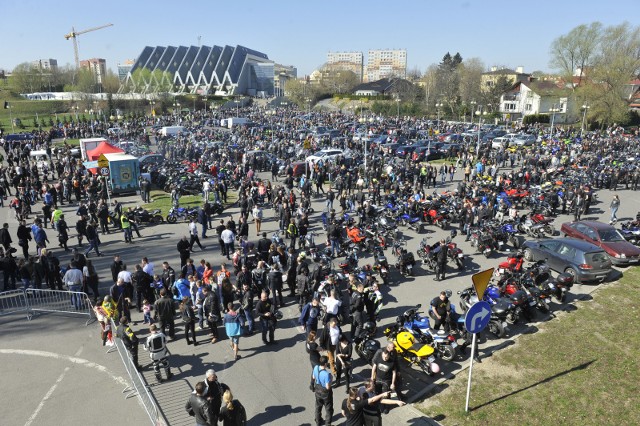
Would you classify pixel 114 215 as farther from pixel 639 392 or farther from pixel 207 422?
pixel 639 392

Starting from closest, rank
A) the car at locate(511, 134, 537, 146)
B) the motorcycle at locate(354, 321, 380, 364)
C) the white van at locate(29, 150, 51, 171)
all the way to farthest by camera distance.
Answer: the motorcycle at locate(354, 321, 380, 364), the white van at locate(29, 150, 51, 171), the car at locate(511, 134, 537, 146)

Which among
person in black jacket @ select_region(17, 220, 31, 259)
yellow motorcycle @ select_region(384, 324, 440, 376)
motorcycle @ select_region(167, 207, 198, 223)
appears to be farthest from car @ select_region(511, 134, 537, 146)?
person in black jacket @ select_region(17, 220, 31, 259)

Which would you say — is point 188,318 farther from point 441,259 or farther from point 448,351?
point 441,259

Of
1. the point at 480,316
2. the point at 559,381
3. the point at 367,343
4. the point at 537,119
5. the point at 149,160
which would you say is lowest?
the point at 559,381

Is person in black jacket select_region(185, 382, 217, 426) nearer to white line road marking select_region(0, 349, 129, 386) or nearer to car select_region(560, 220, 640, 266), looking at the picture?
white line road marking select_region(0, 349, 129, 386)

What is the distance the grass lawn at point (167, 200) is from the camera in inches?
866

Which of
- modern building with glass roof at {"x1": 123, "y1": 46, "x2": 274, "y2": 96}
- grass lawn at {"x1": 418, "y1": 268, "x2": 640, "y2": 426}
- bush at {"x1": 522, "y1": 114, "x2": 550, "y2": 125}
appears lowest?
grass lawn at {"x1": 418, "y1": 268, "x2": 640, "y2": 426}

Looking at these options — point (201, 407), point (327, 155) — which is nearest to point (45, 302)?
point (201, 407)

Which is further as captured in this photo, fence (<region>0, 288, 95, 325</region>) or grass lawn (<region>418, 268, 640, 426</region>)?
fence (<region>0, 288, 95, 325</region>)

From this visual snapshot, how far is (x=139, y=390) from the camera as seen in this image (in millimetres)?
8109

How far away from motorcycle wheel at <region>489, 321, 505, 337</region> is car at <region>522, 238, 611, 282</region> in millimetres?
4346

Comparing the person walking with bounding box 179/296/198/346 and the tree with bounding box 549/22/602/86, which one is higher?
the tree with bounding box 549/22/602/86

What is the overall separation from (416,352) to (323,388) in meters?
2.67

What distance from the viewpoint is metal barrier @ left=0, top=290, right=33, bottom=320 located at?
11.7 metres
